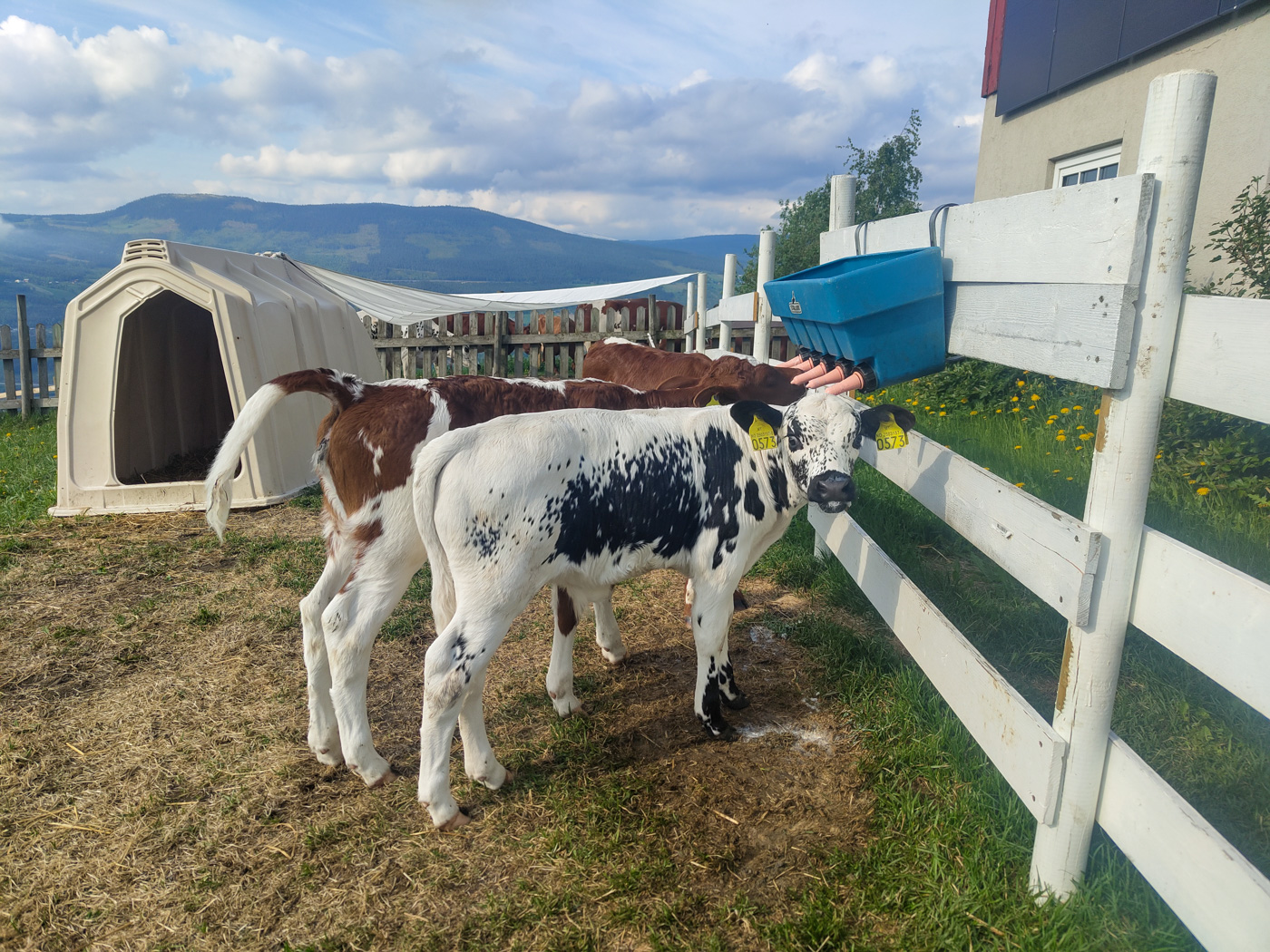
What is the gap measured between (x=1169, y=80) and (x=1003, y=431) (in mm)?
5534

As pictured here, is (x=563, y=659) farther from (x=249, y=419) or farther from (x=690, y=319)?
Answer: (x=690, y=319)

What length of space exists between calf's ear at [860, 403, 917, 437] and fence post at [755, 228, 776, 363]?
2706 mm

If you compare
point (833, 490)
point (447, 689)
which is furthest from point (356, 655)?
point (833, 490)

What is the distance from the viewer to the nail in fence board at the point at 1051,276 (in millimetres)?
1938

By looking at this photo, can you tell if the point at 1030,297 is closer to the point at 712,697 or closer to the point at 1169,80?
the point at 1169,80

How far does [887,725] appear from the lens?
3404 millimetres

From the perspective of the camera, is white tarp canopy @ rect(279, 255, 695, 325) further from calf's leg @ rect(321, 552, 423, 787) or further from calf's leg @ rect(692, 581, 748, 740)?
calf's leg @ rect(692, 581, 748, 740)

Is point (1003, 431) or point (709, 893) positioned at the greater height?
point (1003, 431)

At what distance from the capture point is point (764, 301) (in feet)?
20.2

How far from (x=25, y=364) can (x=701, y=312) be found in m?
11.2

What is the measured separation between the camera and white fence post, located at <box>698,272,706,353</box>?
976cm

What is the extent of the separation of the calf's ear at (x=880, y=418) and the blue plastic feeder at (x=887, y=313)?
119mm

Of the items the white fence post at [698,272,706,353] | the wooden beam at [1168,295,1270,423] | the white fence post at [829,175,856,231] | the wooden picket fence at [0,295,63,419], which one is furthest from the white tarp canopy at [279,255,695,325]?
the wooden beam at [1168,295,1270,423]

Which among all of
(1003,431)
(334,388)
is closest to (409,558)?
(334,388)
